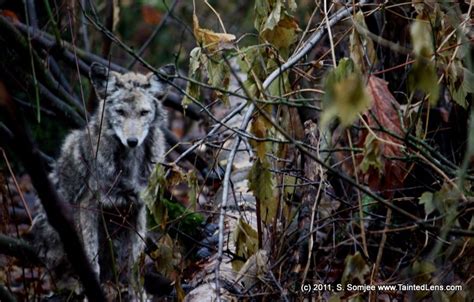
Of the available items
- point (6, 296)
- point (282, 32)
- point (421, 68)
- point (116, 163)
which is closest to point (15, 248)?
point (6, 296)

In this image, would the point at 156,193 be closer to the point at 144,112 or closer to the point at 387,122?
the point at 387,122

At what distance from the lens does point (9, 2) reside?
8812mm

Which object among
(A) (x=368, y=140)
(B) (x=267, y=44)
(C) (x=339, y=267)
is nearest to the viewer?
(A) (x=368, y=140)

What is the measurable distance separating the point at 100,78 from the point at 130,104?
41cm

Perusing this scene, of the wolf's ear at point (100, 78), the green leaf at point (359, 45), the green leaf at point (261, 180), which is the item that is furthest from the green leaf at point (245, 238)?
the wolf's ear at point (100, 78)

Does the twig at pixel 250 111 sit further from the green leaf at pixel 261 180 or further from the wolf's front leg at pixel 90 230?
the wolf's front leg at pixel 90 230

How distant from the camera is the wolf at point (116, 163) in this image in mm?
7234

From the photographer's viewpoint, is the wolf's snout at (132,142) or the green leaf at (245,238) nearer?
the green leaf at (245,238)

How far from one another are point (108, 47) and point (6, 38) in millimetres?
1649

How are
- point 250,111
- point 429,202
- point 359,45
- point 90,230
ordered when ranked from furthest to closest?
1. point 90,230
2. point 250,111
3. point 359,45
4. point 429,202

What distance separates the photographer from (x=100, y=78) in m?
7.50

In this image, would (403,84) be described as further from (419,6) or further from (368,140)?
(368,140)

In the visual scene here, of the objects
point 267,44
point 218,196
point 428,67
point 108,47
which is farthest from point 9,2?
point 428,67

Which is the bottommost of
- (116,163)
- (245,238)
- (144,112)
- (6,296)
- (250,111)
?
(6,296)
